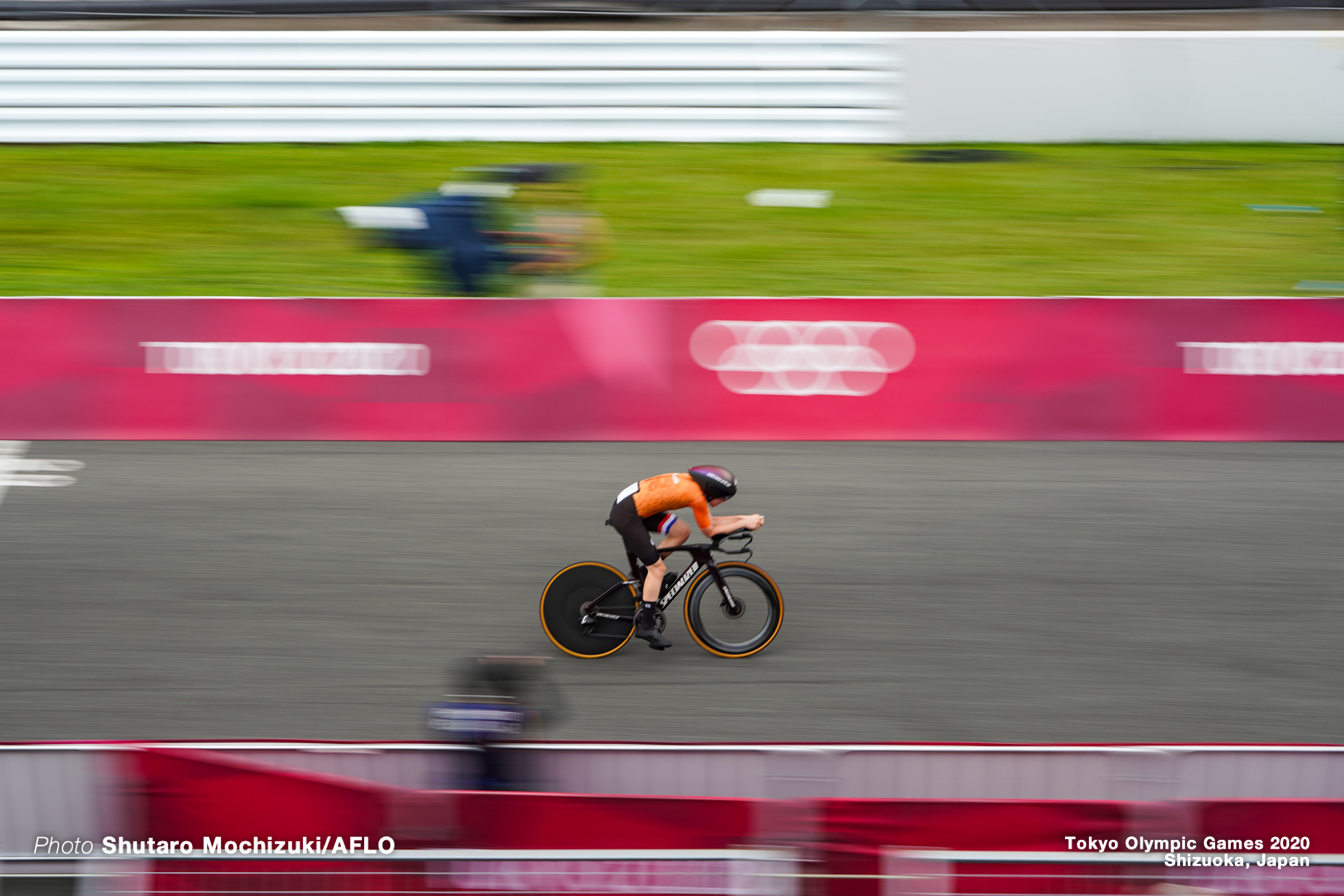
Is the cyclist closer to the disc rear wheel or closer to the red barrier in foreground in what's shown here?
the disc rear wheel

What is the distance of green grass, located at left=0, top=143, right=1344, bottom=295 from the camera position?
13703 mm

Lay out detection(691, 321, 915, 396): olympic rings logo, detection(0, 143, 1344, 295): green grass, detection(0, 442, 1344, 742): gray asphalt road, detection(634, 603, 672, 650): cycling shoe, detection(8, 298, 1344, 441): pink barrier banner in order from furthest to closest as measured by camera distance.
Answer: detection(0, 143, 1344, 295): green grass < detection(691, 321, 915, 396): olympic rings logo < detection(8, 298, 1344, 441): pink barrier banner < detection(634, 603, 672, 650): cycling shoe < detection(0, 442, 1344, 742): gray asphalt road

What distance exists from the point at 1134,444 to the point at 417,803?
764cm

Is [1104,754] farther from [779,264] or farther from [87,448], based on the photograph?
[779,264]

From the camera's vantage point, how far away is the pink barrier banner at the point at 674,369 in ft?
33.1

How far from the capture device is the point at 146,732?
6543 mm

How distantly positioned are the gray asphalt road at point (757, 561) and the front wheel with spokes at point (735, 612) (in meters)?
0.13

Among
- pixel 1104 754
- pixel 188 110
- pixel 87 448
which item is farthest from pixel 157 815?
pixel 188 110

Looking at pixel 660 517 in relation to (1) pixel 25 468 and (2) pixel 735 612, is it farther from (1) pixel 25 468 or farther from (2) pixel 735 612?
(1) pixel 25 468

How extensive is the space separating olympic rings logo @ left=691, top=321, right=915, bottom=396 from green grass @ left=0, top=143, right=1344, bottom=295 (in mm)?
3155

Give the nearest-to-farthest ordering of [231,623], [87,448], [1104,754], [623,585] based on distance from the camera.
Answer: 1. [1104,754]
2. [623,585]
3. [231,623]
4. [87,448]

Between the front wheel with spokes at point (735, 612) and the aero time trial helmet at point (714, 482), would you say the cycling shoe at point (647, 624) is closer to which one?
the front wheel with spokes at point (735, 612)

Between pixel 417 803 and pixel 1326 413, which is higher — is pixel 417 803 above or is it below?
below

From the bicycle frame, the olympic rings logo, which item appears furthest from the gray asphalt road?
the olympic rings logo
